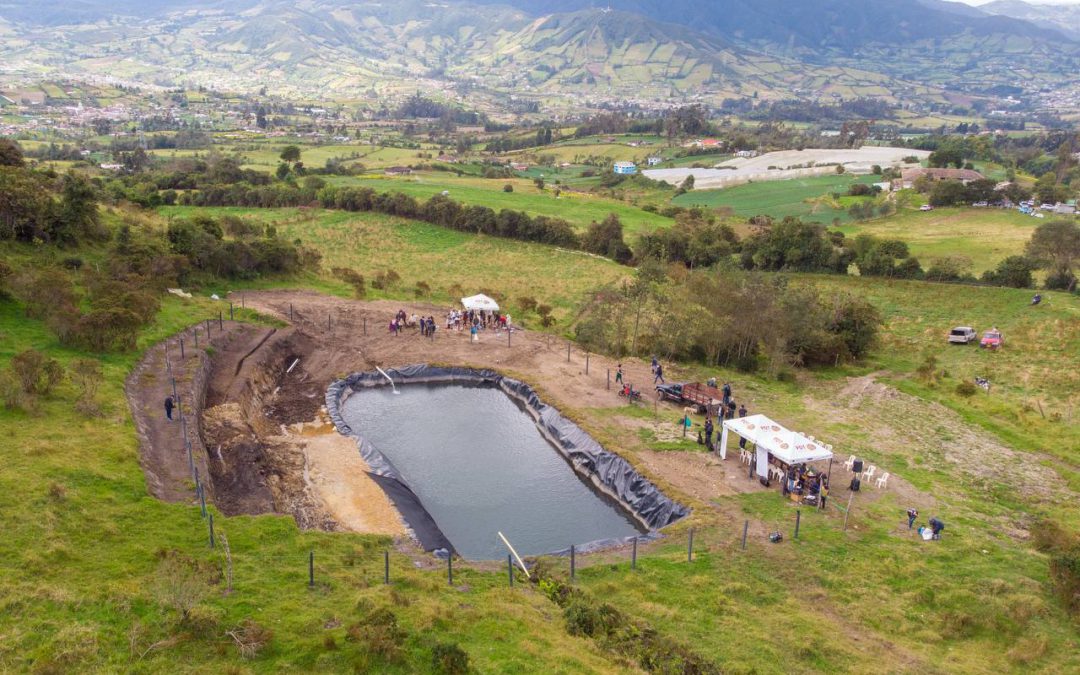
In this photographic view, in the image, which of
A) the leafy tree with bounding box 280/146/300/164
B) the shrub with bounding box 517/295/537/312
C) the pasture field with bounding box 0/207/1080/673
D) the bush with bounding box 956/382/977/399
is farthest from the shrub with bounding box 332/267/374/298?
the leafy tree with bounding box 280/146/300/164

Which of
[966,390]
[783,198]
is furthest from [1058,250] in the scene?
[783,198]

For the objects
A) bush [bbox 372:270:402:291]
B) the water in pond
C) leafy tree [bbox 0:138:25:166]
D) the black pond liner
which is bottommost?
the water in pond

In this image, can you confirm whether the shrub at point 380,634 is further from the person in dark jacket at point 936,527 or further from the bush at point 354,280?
the bush at point 354,280

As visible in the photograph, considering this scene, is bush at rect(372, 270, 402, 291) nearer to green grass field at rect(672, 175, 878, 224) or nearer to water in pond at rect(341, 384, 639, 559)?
water in pond at rect(341, 384, 639, 559)

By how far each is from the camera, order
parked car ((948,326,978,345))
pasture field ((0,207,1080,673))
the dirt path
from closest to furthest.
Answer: pasture field ((0,207,1080,673)), the dirt path, parked car ((948,326,978,345))

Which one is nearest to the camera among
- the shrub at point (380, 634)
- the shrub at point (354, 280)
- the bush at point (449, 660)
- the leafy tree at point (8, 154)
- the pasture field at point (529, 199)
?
the bush at point (449, 660)

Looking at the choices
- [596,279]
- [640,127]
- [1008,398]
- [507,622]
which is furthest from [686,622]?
[640,127]

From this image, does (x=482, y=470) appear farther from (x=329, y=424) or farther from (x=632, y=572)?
(x=632, y=572)

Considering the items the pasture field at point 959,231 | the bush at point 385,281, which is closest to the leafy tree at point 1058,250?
the pasture field at point 959,231
